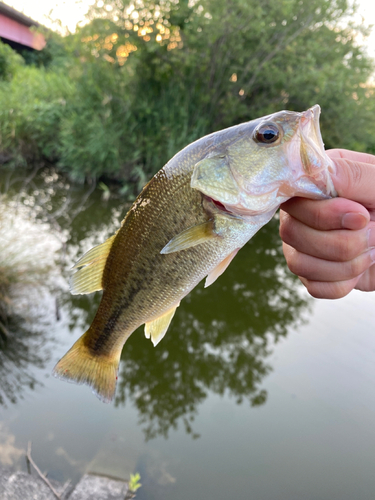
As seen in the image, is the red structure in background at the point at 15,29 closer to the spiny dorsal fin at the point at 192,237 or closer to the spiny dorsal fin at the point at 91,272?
the spiny dorsal fin at the point at 91,272

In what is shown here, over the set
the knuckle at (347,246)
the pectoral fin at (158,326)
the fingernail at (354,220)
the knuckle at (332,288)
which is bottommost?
the pectoral fin at (158,326)

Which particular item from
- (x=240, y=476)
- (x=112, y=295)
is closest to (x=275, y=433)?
(x=240, y=476)

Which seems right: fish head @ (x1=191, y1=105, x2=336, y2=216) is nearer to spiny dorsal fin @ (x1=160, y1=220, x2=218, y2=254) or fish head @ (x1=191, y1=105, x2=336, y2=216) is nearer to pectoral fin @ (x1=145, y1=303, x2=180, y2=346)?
spiny dorsal fin @ (x1=160, y1=220, x2=218, y2=254)

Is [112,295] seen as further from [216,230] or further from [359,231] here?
[359,231]

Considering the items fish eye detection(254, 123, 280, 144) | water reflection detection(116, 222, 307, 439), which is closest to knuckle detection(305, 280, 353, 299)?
fish eye detection(254, 123, 280, 144)

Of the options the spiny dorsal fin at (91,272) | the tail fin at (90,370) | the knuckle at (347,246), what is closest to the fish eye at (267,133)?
the knuckle at (347,246)

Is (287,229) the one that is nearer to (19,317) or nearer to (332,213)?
(332,213)
